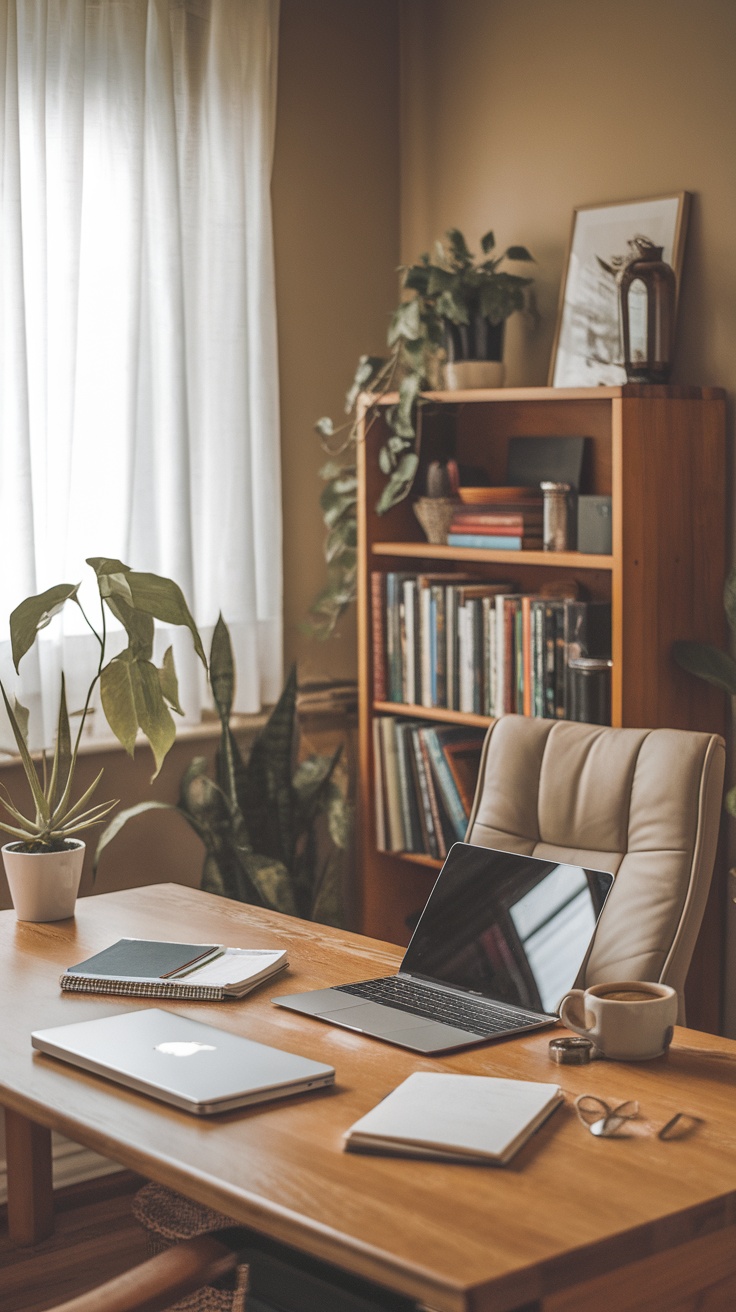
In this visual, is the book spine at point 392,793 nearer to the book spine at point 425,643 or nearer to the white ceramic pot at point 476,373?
the book spine at point 425,643

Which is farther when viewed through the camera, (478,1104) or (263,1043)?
(263,1043)

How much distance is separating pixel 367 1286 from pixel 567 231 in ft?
8.04

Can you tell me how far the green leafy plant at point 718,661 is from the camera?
2.77m

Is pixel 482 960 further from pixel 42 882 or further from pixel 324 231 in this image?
pixel 324 231

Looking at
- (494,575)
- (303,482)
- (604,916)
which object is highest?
(303,482)

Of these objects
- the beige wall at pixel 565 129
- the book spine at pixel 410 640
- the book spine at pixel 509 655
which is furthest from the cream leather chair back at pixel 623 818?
the beige wall at pixel 565 129

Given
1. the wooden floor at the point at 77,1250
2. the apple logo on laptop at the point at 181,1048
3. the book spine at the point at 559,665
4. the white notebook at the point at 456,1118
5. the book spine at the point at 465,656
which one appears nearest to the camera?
the white notebook at the point at 456,1118

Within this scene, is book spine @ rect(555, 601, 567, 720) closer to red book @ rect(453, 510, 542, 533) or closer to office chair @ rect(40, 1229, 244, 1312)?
red book @ rect(453, 510, 542, 533)

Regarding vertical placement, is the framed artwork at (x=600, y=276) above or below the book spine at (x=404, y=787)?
above

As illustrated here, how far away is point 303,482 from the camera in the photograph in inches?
146

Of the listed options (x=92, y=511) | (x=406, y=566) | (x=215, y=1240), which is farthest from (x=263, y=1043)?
(x=406, y=566)

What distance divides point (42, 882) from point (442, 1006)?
774 millimetres

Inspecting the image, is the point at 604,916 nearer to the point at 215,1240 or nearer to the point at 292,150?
the point at 215,1240

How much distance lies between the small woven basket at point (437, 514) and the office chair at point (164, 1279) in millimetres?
2045
